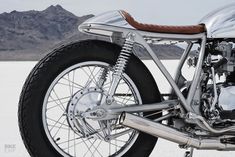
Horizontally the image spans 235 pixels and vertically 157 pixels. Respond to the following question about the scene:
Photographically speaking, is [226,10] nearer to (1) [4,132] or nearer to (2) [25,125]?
(2) [25,125]

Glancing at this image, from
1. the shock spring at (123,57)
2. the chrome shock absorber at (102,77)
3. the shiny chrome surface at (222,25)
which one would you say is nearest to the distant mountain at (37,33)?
the shiny chrome surface at (222,25)

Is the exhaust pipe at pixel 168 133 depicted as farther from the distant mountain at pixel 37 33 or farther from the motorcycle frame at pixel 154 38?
the distant mountain at pixel 37 33

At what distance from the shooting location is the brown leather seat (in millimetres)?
4117

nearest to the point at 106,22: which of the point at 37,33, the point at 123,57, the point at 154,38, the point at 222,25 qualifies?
the point at 123,57

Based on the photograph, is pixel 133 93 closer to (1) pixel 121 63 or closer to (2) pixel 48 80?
(1) pixel 121 63

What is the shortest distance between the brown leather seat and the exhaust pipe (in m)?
0.59

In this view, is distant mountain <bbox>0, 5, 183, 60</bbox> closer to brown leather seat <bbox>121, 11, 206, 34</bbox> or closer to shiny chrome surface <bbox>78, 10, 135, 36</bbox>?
brown leather seat <bbox>121, 11, 206, 34</bbox>

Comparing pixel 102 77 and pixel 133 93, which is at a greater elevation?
pixel 102 77

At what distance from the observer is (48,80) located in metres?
4.01

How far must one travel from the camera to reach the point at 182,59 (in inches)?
184

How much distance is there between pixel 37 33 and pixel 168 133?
121m

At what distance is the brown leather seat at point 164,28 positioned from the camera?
4117mm

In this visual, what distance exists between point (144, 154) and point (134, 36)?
0.81 m

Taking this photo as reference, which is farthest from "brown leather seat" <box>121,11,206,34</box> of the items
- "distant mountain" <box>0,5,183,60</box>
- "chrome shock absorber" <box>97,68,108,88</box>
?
"distant mountain" <box>0,5,183,60</box>
